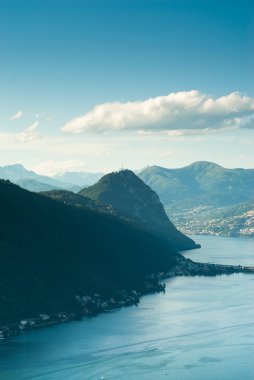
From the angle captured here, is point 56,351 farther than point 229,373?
Yes

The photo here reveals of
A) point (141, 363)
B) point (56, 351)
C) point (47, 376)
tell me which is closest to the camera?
point (47, 376)

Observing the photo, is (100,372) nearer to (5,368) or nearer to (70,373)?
(70,373)

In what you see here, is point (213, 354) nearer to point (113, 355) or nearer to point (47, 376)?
point (113, 355)

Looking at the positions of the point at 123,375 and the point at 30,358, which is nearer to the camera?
the point at 123,375

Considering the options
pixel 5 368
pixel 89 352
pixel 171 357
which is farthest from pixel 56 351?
pixel 171 357

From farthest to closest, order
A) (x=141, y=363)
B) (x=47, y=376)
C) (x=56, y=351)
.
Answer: (x=56, y=351) < (x=141, y=363) < (x=47, y=376)

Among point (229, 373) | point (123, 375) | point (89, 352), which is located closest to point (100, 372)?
point (123, 375)

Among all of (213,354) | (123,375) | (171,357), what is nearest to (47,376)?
(123,375)
